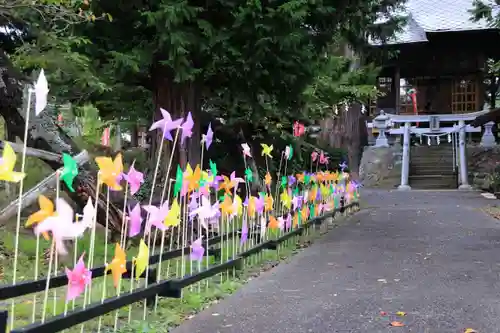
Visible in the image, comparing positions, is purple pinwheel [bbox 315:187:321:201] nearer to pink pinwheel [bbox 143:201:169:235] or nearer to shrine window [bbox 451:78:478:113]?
pink pinwheel [bbox 143:201:169:235]

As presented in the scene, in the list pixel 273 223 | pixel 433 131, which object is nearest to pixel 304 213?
pixel 273 223

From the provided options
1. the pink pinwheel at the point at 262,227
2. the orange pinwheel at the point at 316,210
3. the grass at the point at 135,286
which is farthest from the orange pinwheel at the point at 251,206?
the orange pinwheel at the point at 316,210

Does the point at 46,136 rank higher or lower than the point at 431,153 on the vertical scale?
lower

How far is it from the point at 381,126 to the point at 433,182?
3369 mm

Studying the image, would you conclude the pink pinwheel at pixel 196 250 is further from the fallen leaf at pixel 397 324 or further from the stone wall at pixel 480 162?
the stone wall at pixel 480 162


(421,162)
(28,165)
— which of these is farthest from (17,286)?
(421,162)

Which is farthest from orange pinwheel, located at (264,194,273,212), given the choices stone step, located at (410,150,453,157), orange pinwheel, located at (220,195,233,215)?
stone step, located at (410,150,453,157)

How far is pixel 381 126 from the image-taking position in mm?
24828

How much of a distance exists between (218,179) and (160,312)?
210cm

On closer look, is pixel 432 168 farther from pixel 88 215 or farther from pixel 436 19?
pixel 88 215

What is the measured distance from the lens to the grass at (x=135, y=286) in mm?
4430

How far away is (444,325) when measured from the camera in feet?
14.4

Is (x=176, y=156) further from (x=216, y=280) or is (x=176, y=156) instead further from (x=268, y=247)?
(x=216, y=280)

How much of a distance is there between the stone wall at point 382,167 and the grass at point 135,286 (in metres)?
15.8
